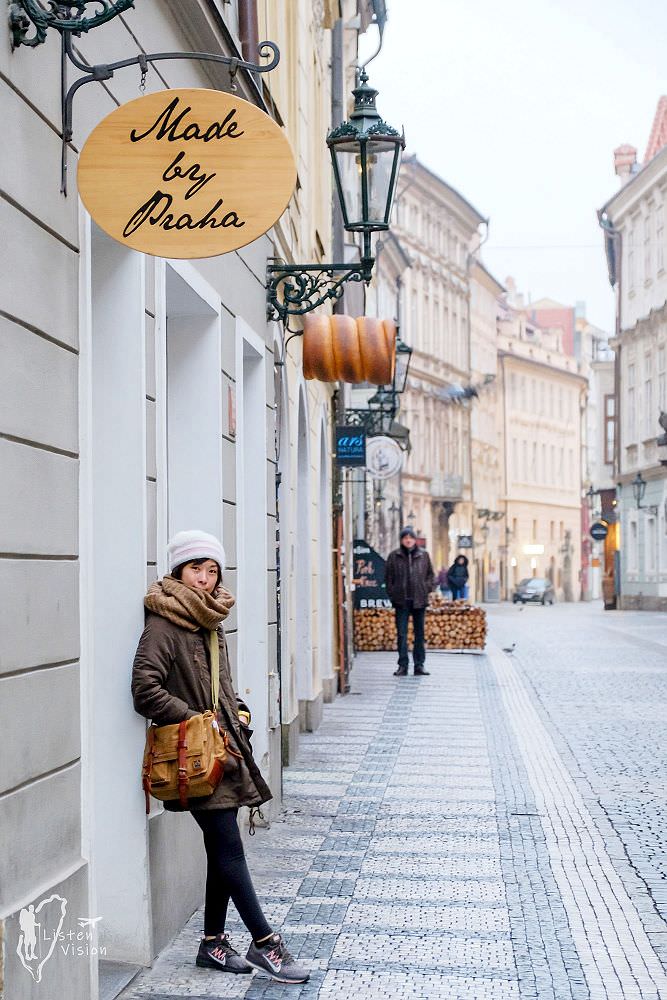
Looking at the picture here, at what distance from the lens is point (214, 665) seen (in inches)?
230

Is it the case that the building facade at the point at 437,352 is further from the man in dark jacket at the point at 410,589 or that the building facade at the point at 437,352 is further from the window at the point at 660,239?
the man in dark jacket at the point at 410,589

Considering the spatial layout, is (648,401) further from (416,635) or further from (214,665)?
(214,665)

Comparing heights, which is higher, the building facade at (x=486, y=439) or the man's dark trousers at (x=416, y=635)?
the building facade at (x=486, y=439)

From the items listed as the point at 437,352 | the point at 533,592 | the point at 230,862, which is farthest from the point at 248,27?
the point at 533,592

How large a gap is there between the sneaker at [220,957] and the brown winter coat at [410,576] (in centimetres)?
1408

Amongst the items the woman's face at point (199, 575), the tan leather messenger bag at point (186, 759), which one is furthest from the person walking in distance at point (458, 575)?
the tan leather messenger bag at point (186, 759)

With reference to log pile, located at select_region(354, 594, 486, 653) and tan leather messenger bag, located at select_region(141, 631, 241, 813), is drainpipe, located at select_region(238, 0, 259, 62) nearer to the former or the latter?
tan leather messenger bag, located at select_region(141, 631, 241, 813)

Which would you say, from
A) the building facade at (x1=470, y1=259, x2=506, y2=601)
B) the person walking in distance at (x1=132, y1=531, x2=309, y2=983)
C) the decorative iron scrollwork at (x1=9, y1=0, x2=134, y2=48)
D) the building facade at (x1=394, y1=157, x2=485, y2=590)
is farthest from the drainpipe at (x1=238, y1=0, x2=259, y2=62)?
the building facade at (x1=470, y1=259, x2=506, y2=601)

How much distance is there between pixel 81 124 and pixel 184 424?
2590 millimetres

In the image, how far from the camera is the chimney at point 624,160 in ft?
178

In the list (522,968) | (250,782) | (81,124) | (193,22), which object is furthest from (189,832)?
(193,22)

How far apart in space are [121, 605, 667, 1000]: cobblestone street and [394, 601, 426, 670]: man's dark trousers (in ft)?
12.6

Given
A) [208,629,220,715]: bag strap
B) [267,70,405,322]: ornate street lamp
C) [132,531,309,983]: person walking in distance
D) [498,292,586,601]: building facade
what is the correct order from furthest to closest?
1. [498,292,586,601]: building facade
2. [267,70,405,322]: ornate street lamp
3. [208,629,220,715]: bag strap
4. [132,531,309,983]: person walking in distance

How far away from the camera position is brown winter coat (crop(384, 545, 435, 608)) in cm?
2008
